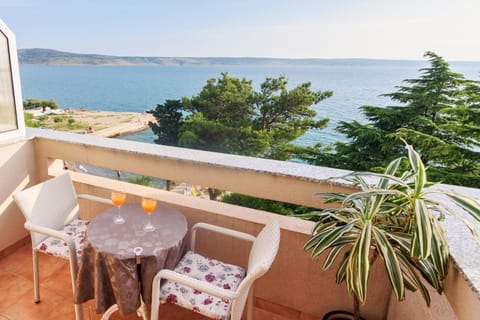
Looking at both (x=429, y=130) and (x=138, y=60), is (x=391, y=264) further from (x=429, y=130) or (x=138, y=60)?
(x=138, y=60)

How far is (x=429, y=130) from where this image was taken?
11047mm

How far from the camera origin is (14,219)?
2.70m

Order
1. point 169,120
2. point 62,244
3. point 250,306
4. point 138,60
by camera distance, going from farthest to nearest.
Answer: point 138,60, point 169,120, point 62,244, point 250,306

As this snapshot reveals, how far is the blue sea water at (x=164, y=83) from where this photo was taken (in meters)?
38.2

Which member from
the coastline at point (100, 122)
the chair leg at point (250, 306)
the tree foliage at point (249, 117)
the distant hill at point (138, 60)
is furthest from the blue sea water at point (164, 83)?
the chair leg at point (250, 306)

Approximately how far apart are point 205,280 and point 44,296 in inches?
52.6

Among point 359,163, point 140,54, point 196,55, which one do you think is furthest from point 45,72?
point 359,163

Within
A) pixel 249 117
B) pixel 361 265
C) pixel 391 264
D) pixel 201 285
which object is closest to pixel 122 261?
pixel 201 285

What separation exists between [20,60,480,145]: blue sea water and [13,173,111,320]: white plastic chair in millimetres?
29792

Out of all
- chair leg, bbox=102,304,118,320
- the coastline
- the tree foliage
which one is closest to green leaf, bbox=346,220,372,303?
chair leg, bbox=102,304,118,320

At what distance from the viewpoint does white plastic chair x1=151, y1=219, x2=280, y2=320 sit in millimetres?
1448

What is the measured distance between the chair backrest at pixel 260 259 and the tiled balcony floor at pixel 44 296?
690 mm

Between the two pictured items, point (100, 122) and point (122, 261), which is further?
point (100, 122)

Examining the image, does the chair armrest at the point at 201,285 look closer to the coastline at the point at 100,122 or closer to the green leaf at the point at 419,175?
the green leaf at the point at 419,175
